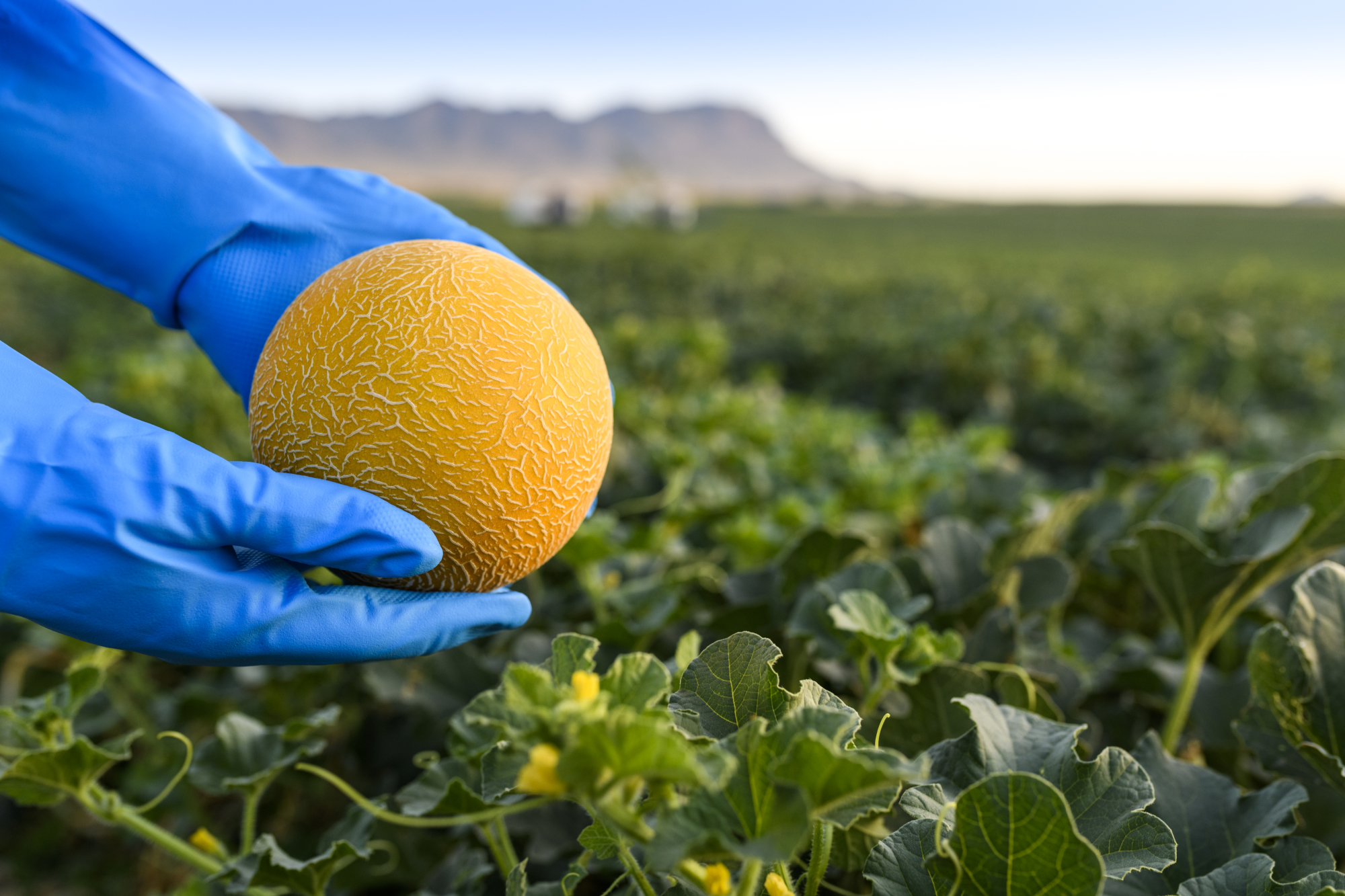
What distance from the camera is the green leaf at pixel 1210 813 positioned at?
86cm

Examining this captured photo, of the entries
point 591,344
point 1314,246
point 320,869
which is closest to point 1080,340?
point 591,344

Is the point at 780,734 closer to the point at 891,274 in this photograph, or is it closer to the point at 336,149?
the point at 891,274

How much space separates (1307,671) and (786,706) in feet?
2.09

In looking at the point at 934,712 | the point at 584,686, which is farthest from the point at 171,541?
the point at 934,712

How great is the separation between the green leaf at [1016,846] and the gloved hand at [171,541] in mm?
637

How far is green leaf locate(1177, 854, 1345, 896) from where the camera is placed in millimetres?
711

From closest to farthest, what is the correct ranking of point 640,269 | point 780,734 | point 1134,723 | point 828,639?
point 780,734
point 828,639
point 1134,723
point 640,269

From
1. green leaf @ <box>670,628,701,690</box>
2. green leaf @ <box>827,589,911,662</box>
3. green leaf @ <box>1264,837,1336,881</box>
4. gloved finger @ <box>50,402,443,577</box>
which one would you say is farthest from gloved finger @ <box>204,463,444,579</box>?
green leaf @ <box>1264,837,1336,881</box>

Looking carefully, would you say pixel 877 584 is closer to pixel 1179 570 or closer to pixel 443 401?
pixel 1179 570

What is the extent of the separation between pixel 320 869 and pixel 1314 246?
36.3 metres

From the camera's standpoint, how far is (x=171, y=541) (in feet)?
3.28

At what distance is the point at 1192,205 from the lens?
6544 centimetres

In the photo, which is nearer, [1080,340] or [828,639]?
[828,639]

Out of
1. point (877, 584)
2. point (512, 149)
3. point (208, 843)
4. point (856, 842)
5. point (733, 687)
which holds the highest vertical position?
point (512, 149)
